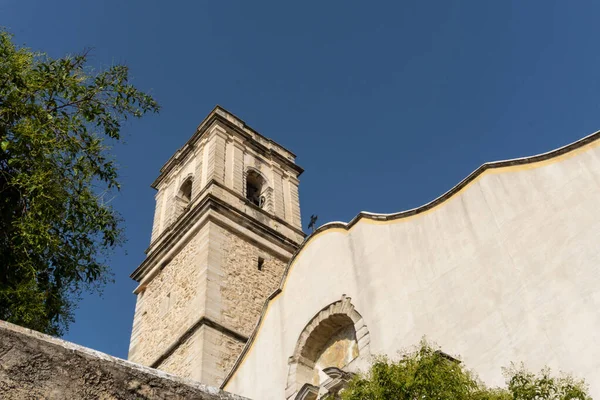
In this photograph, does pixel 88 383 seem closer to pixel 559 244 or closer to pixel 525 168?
pixel 559 244

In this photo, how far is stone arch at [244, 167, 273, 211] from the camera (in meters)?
21.6

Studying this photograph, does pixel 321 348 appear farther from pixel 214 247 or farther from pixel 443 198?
pixel 214 247

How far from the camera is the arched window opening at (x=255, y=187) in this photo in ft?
72.1

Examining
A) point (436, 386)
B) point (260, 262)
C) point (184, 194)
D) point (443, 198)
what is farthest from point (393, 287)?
point (184, 194)

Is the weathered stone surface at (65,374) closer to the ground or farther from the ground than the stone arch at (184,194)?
closer to the ground

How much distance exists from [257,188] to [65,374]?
19599 millimetres

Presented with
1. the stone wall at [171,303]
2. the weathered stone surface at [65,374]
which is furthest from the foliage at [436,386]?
the stone wall at [171,303]

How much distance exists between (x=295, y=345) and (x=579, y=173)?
19.0ft

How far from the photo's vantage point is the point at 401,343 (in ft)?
31.9

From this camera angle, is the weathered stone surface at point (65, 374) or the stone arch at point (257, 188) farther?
the stone arch at point (257, 188)

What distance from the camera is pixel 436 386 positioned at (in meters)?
6.22

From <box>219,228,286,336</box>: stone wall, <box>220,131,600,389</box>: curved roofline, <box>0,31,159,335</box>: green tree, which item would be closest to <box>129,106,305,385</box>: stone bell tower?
<box>219,228,286,336</box>: stone wall

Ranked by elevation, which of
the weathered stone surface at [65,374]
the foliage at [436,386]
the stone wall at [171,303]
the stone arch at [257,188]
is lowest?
the weathered stone surface at [65,374]

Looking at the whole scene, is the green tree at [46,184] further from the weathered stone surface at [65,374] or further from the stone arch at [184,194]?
the stone arch at [184,194]
